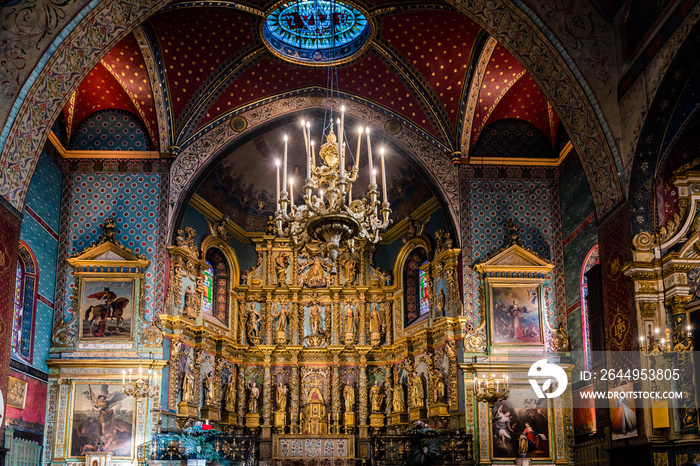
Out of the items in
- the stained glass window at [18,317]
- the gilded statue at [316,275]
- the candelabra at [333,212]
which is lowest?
the stained glass window at [18,317]

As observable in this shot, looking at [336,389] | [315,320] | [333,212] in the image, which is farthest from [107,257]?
[333,212]

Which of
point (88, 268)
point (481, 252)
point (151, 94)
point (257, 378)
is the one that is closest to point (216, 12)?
point (151, 94)

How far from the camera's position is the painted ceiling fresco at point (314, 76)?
18.5 meters

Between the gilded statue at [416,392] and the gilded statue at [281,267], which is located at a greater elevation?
the gilded statue at [281,267]

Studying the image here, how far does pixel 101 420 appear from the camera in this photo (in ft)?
58.5

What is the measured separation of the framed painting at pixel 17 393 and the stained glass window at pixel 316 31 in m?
9.98

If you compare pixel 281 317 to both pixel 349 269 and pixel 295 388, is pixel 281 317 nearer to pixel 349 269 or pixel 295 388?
pixel 295 388

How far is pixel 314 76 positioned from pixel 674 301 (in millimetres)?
11595

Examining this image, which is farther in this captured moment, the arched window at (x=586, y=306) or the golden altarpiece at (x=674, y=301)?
the arched window at (x=586, y=306)

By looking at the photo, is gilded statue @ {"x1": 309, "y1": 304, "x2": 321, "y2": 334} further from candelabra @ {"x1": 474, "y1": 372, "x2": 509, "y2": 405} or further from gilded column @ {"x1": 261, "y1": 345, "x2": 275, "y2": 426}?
candelabra @ {"x1": 474, "y1": 372, "x2": 509, "y2": 405}

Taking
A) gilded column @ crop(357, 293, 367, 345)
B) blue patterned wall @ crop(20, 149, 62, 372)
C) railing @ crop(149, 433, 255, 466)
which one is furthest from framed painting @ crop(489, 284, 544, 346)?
blue patterned wall @ crop(20, 149, 62, 372)

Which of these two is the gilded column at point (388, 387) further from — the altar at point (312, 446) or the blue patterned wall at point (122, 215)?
the blue patterned wall at point (122, 215)

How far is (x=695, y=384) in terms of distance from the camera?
12078 mm

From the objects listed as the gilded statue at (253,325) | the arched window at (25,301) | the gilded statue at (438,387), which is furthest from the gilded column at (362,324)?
the arched window at (25,301)
